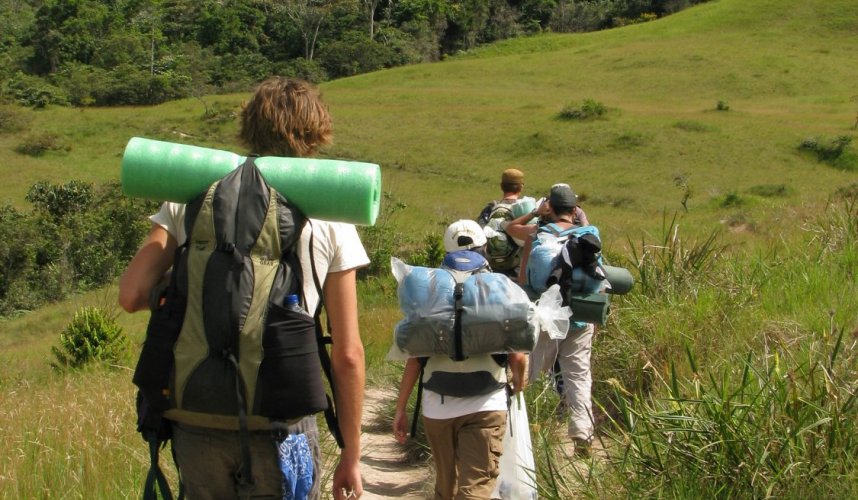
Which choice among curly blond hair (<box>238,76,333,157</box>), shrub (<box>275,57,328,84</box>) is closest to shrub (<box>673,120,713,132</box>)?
shrub (<box>275,57,328,84</box>)

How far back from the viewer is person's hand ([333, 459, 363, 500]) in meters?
2.65

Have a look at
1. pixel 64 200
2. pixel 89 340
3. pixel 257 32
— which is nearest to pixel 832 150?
pixel 64 200

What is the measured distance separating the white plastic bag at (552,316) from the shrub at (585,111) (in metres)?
41.2

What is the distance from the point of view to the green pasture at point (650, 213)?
3422 mm

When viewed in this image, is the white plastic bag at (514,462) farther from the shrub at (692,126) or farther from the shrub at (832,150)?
the shrub at (692,126)

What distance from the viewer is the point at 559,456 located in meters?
5.08

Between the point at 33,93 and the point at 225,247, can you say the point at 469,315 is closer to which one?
the point at 225,247

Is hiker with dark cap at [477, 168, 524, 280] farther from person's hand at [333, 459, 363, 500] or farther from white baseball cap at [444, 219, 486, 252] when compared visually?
person's hand at [333, 459, 363, 500]

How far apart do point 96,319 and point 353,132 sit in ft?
117

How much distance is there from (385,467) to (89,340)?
707cm

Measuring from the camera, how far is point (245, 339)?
92.8 inches

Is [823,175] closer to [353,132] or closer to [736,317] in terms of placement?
[353,132]

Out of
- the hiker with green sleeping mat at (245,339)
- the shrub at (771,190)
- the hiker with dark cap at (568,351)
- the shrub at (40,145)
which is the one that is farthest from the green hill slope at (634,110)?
the hiker with green sleeping mat at (245,339)

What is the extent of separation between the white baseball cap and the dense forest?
62.2m
